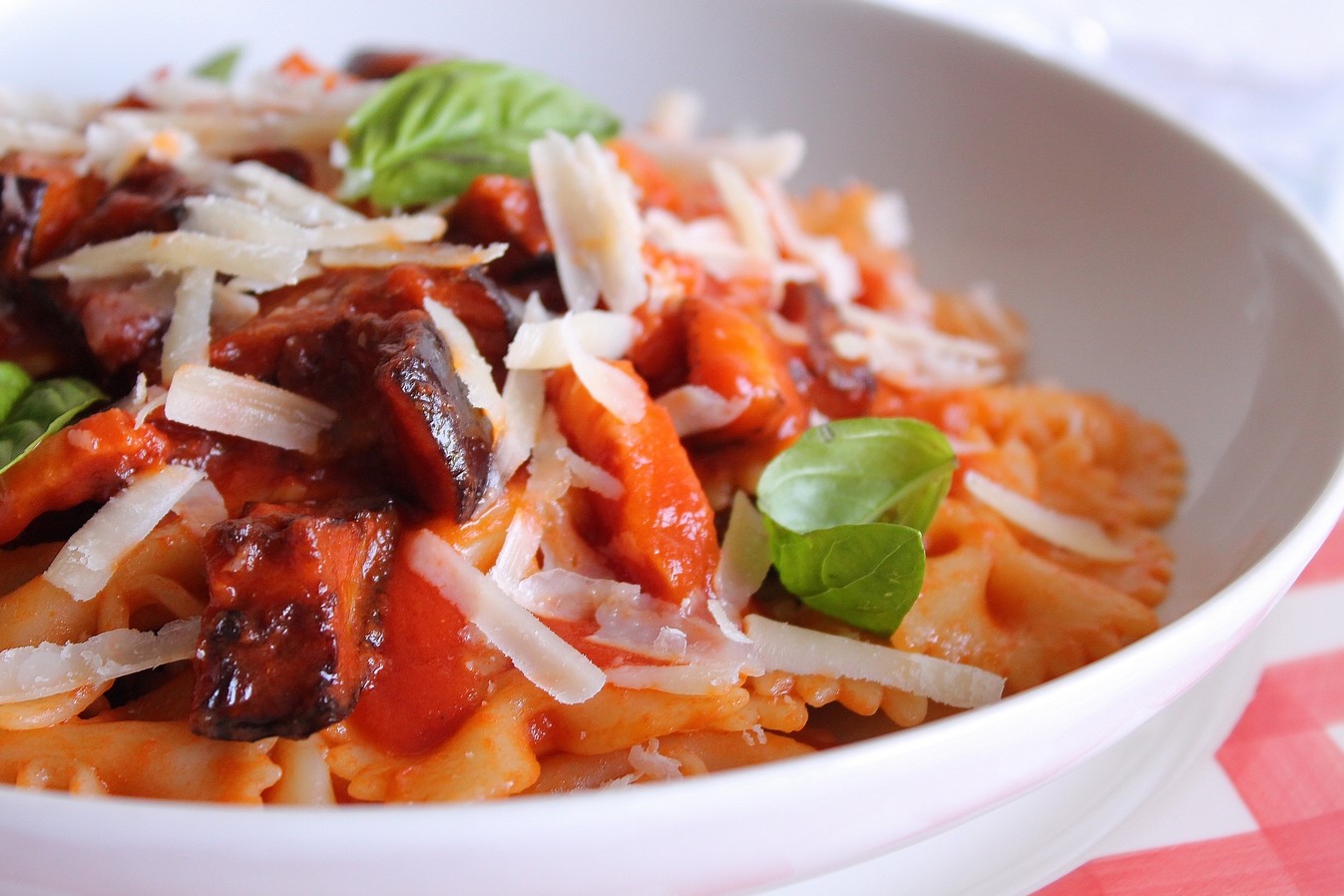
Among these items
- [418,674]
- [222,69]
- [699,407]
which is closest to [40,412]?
[418,674]

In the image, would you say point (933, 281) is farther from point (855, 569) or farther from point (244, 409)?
point (244, 409)

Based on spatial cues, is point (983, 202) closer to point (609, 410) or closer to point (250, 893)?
point (609, 410)

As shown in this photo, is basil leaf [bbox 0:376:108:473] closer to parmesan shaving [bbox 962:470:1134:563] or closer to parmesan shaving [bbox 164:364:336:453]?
parmesan shaving [bbox 164:364:336:453]

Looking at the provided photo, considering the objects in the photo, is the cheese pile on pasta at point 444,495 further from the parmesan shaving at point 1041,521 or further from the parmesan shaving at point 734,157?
the parmesan shaving at point 734,157

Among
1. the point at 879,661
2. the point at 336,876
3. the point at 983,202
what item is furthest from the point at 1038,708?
the point at 983,202

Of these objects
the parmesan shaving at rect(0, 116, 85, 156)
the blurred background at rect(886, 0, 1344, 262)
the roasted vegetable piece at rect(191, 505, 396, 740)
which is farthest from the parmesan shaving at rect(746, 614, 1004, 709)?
the blurred background at rect(886, 0, 1344, 262)
